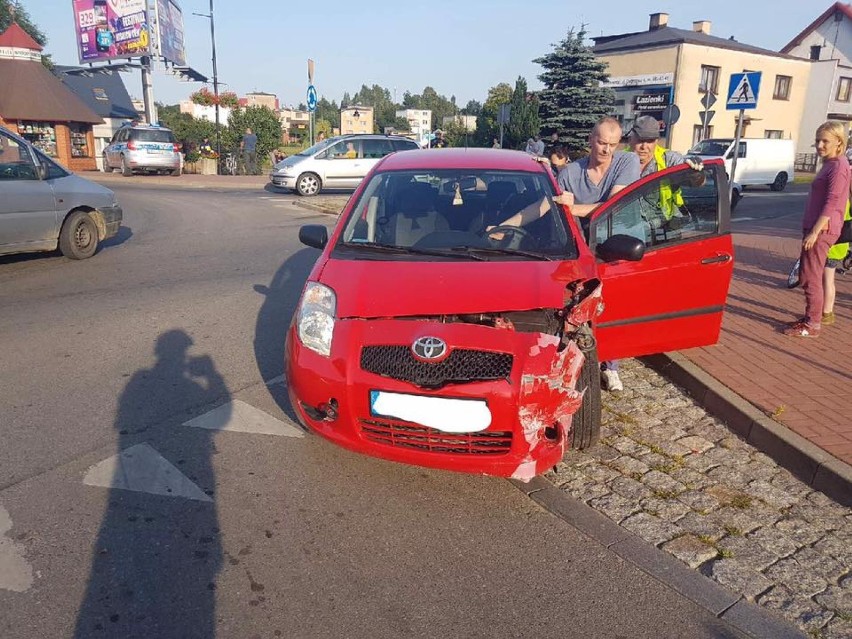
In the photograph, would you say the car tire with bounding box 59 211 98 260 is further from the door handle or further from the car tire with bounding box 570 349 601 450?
the door handle

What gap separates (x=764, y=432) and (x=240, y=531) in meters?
3.15

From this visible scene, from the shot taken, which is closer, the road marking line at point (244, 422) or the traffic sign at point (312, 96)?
the road marking line at point (244, 422)

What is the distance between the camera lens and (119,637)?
7.86 feet

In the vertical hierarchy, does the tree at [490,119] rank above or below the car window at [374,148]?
above

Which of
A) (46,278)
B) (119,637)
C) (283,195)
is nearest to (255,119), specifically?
(283,195)

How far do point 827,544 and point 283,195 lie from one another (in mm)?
18697

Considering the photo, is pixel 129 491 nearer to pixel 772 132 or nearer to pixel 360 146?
pixel 360 146

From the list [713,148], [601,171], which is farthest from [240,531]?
[713,148]

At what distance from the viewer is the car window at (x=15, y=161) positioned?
8062mm

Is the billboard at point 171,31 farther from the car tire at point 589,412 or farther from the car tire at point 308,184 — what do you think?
the car tire at point 589,412

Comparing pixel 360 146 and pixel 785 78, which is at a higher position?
pixel 785 78

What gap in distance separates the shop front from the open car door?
110ft

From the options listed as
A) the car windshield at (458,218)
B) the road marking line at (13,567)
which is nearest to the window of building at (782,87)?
the car windshield at (458,218)

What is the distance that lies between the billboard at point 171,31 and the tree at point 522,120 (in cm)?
2044
